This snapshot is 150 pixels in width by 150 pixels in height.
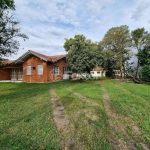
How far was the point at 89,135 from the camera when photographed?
11.5 ft

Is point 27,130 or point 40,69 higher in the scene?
point 40,69

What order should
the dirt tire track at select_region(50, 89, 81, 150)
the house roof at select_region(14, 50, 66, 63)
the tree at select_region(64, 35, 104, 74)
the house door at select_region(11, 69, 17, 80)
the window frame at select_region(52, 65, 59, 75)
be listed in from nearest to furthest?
1. the dirt tire track at select_region(50, 89, 81, 150)
2. the tree at select_region(64, 35, 104, 74)
3. the house roof at select_region(14, 50, 66, 63)
4. the window frame at select_region(52, 65, 59, 75)
5. the house door at select_region(11, 69, 17, 80)

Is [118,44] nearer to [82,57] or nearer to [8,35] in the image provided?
[82,57]

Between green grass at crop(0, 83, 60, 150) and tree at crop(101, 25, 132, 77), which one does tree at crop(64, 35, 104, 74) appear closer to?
tree at crop(101, 25, 132, 77)

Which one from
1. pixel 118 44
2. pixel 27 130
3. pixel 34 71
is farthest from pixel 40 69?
pixel 27 130

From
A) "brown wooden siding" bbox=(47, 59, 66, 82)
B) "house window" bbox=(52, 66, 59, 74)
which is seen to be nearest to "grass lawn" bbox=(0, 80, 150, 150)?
"brown wooden siding" bbox=(47, 59, 66, 82)

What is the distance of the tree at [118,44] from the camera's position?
22.5 m

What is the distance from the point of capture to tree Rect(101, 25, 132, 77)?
73.8 ft

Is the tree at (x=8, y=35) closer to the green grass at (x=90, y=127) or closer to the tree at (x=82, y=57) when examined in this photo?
the tree at (x=82, y=57)

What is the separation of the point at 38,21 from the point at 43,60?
5309 millimetres

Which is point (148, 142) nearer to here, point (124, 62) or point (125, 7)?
point (125, 7)

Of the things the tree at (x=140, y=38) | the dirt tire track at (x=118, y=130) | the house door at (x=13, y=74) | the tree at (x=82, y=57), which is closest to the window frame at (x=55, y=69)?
the tree at (x=82, y=57)

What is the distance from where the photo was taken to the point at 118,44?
23000 millimetres

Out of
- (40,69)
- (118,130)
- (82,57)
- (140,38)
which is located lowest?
(118,130)
